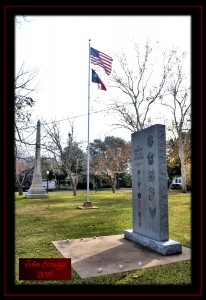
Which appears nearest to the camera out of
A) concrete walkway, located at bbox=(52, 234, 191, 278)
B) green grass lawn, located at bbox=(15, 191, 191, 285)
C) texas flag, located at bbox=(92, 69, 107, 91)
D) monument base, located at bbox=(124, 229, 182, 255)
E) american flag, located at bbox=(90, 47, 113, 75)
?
green grass lawn, located at bbox=(15, 191, 191, 285)

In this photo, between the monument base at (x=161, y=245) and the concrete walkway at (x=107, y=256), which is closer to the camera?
the concrete walkway at (x=107, y=256)

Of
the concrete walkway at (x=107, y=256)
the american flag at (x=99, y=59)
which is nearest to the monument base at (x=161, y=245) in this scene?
the concrete walkway at (x=107, y=256)

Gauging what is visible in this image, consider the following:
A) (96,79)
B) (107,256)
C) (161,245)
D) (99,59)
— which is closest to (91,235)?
(107,256)

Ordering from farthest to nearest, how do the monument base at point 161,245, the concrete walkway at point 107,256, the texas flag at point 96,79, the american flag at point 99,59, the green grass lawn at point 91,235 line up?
the texas flag at point 96,79, the american flag at point 99,59, the monument base at point 161,245, the concrete walkway at point 107,256, the green grass lawn at point 91,235

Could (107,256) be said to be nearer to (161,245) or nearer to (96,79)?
(161,245)

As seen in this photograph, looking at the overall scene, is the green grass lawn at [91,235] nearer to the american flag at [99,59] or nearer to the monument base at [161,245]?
the monument base at [161,245]

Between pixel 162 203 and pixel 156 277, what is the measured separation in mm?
1816

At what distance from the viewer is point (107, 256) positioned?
5.29 meters

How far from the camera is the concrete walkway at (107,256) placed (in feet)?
15.1

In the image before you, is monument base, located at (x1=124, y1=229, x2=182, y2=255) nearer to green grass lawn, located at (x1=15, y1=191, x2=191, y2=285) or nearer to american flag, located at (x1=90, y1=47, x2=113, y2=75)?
green grass lawn, located at (x1=15, y1=191, x2=191, y2=285)

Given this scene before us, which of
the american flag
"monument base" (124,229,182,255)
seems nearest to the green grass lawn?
"monument base" (124,229,182,255)

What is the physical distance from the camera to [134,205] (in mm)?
6891

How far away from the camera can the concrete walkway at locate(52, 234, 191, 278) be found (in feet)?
15.1
